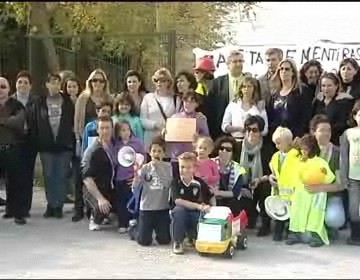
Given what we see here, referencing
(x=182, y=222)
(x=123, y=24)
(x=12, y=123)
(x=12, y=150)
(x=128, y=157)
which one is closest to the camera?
(x=123, y=24)

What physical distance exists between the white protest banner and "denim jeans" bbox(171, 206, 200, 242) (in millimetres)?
4058

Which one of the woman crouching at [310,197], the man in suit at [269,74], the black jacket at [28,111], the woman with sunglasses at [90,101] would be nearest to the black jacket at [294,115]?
the man in suit at [269,74]

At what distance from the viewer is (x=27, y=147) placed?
7.93 metres

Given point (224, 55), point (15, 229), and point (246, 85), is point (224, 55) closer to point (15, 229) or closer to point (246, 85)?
point (246, 85)

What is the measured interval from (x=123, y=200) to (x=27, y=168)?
124cm

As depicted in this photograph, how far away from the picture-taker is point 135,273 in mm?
5922

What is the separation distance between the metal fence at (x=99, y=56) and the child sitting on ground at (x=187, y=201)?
2.28 m

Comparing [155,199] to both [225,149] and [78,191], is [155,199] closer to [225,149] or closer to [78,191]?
[225,149]

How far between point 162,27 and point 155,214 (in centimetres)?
258

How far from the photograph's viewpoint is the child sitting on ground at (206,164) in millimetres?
7023

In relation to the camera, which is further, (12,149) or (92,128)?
(12,149)

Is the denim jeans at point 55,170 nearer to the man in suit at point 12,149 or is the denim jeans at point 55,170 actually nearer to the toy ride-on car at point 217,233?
the man in suit at point 12,149

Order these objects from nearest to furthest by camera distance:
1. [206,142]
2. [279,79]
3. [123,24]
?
[123,24], [206,142], [279,79]

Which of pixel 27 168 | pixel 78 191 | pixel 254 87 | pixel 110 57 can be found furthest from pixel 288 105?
pixel 27 168
